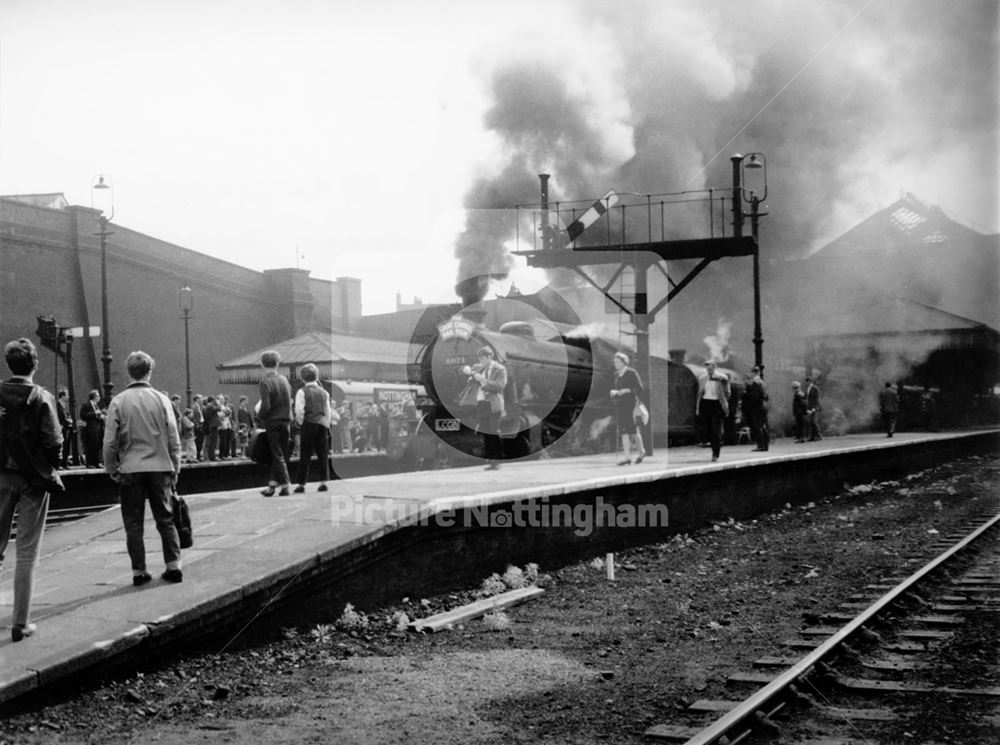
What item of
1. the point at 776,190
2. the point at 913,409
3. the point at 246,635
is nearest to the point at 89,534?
the point at 246,635

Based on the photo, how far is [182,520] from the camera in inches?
246

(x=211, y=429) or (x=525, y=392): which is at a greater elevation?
(x=525, y=392)

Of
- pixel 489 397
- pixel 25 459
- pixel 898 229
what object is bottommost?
pixel 25 459

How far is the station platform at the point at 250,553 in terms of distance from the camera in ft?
16.3

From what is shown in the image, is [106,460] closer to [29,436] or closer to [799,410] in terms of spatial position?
[29,436]

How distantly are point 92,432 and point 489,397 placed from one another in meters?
7.79

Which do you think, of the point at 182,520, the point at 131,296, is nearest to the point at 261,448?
the point at 182,520

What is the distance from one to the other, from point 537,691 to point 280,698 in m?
1.29

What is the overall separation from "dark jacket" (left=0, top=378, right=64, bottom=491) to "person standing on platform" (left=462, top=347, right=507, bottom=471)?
7.47 metres

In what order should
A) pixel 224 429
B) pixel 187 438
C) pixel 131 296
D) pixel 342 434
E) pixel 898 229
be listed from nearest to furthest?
pixel 187 438, pixel 224 429, pixel 342 434, pixel 131 296, pixel 898 229

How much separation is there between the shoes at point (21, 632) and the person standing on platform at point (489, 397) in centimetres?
774

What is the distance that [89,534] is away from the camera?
7.55m

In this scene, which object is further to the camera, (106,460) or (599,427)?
(599,427)

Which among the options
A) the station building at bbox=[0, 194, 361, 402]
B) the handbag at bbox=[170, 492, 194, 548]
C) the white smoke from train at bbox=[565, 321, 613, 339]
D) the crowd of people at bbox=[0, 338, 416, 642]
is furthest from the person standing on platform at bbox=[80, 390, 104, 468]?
the handbag at bbox=[170, 492, 194, 548]
